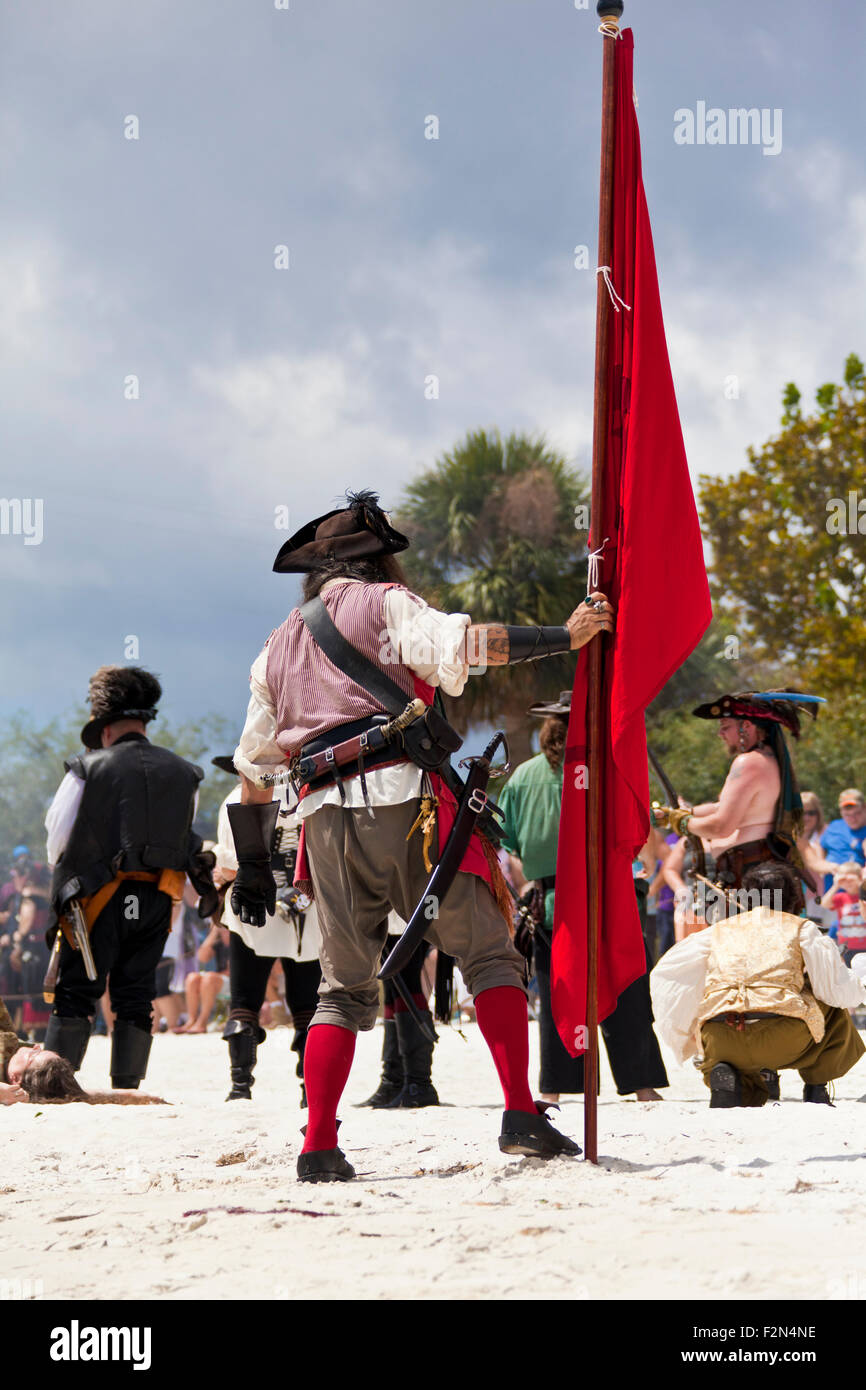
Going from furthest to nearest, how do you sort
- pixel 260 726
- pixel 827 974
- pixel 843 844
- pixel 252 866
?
pixel 843 844, pixel 827 974, pixel 252 866, pixel 260 726

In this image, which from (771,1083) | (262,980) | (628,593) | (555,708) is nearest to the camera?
(628,593)

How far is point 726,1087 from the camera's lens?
17.4ft

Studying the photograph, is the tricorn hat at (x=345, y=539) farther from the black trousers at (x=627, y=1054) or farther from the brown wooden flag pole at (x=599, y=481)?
the black trousers at (x=627, y=1054)

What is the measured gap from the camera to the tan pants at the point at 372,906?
3770 mm

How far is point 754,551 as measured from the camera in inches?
887

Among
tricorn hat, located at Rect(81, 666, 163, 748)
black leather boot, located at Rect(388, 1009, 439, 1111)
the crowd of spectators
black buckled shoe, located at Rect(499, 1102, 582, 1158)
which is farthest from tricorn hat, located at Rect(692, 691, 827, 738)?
the crowd of spectators

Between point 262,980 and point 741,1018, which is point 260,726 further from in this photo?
point 262,980

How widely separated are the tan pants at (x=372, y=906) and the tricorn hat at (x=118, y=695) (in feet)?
9.30

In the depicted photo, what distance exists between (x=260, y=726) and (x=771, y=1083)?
2745 millimetres

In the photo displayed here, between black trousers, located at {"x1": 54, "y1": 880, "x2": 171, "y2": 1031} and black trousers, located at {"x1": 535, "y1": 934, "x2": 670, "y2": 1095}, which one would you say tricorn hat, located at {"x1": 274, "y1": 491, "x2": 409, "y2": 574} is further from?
black trousers, located at {"x1": 535, "y1": 934, "x2": 670, "y2": 1095}

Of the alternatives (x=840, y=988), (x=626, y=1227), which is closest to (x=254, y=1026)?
(x=840, y=988)

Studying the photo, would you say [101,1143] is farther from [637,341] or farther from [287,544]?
[637,341]

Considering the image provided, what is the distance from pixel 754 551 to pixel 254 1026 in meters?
17.6

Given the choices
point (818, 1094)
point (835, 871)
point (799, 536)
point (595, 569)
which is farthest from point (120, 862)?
point (799, 536)
